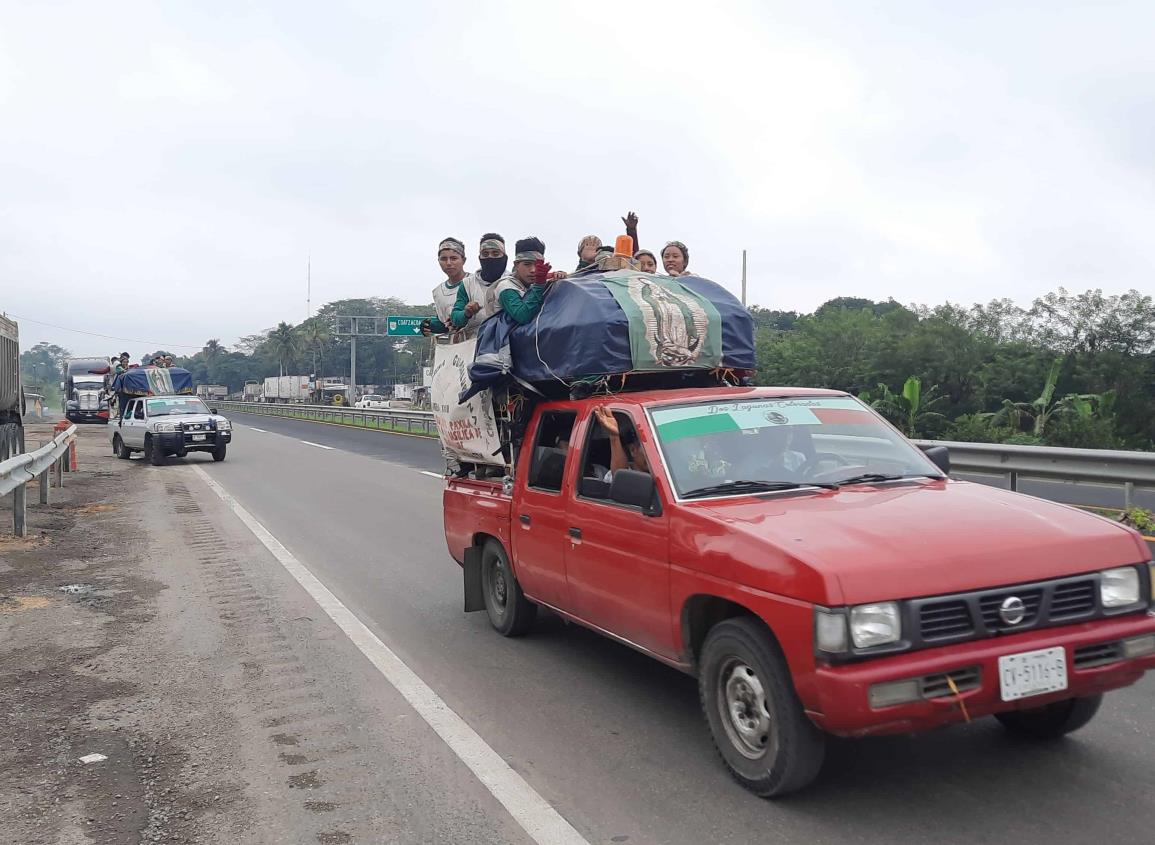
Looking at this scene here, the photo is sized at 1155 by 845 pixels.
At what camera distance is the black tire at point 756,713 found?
3.78 m

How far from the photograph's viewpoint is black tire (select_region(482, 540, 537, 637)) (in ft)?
21.4

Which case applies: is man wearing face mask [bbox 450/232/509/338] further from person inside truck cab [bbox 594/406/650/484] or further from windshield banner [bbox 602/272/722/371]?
person inside truck cab [bbox 594/406/650/484]

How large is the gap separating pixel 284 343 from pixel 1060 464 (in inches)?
5261

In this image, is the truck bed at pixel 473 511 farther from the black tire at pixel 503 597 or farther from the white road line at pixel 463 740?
the white road line at pixel 463 740

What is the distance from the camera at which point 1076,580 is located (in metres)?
3.82

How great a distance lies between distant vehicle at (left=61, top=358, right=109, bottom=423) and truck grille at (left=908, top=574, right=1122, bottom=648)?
5242cm

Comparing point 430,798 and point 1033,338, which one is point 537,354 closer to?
point 430,798

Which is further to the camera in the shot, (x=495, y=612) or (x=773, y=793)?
(x=495, y=612)

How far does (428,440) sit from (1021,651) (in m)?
28.8

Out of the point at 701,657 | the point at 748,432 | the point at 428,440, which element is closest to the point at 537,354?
the point at 748,432

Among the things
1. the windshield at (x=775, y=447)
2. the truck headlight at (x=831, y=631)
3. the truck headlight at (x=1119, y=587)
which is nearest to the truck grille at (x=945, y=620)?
the truck headlight at (x=831, y=631)

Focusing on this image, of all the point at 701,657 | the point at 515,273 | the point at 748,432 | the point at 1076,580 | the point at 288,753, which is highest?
the point at 515,273

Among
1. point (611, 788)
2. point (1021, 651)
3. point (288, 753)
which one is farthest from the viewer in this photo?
point (288, 753)

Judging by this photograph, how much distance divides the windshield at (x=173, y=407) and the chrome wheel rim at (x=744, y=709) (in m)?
22.4
